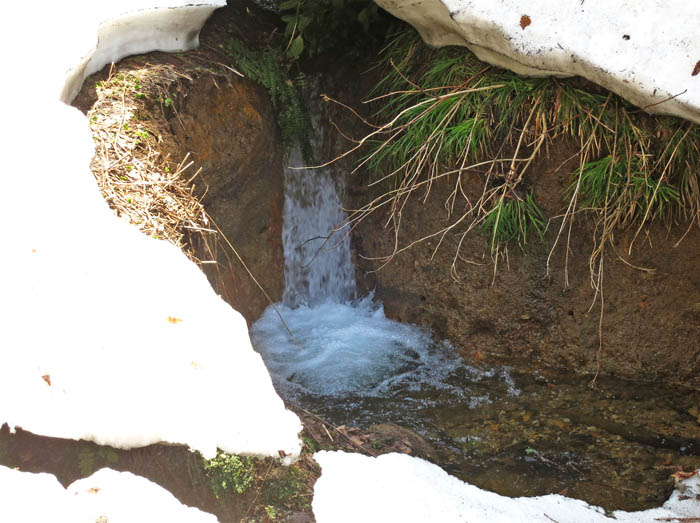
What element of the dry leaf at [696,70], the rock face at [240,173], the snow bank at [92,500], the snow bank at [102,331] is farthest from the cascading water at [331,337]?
the dry leaf at [696,70]

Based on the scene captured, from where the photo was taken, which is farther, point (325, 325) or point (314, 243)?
point (314, 243)

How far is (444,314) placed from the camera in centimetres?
356

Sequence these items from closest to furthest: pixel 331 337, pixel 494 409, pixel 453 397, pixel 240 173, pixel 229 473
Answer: pixel 229 473, pixel 494 409, pixel 453 397, pixel 240 173, pixel 331 337

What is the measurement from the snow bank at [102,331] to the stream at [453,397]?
110cm

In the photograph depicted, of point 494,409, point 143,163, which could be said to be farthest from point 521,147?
point 143,163

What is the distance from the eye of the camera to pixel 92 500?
4.82 feet

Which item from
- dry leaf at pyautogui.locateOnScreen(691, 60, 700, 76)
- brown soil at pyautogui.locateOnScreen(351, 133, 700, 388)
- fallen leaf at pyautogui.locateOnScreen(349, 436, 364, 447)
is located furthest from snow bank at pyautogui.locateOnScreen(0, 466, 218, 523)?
dry leaf at pyautogui.locateOnScreen(691, 60, 700, 76)

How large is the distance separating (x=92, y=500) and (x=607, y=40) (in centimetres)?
236

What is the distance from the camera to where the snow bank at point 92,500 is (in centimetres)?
142

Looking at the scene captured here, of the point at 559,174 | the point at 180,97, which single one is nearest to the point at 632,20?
the point at 559,174

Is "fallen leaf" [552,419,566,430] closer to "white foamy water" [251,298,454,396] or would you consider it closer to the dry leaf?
"white foamy water" [251,298,454,396]

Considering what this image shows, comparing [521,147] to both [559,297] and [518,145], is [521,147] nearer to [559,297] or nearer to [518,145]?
[518,145]

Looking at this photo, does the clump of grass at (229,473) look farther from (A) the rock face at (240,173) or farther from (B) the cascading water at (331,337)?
(A) the rock face at (240,173)

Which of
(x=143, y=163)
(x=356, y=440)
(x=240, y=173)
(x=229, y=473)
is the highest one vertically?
(x=143, y=163)
